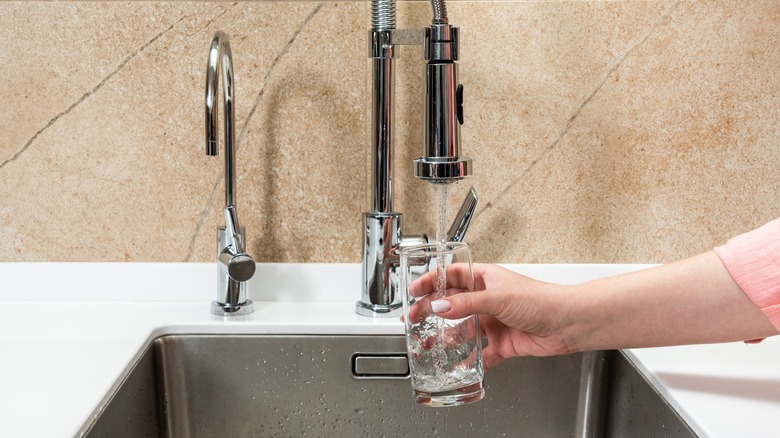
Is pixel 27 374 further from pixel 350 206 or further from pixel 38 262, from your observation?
pixel 350 206

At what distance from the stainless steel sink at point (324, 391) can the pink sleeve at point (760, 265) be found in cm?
26

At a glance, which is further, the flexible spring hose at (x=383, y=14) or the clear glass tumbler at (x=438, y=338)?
the flexible spring hose at (x=383, y=14)

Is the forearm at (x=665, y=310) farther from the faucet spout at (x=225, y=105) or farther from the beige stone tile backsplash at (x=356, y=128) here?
the faucet spout at (x=225, y=105)

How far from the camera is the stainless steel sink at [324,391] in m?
0.95

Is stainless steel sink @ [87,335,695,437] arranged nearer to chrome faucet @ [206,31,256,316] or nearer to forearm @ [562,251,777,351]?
chrome faucet @ [206,31,256,316]

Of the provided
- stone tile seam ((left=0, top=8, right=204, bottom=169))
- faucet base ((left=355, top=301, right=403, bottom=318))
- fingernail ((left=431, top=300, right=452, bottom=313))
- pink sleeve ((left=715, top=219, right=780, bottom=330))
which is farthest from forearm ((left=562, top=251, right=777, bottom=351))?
stone tile seam ((left=0, top=8, right=204, bottom=169))

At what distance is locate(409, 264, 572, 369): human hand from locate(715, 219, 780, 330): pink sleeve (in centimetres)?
16

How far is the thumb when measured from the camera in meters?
0.71

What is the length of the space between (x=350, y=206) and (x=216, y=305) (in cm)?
21

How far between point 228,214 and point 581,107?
0.46m

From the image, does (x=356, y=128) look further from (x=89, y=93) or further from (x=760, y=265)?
(x=760, y=265)

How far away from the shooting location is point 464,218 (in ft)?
3.18

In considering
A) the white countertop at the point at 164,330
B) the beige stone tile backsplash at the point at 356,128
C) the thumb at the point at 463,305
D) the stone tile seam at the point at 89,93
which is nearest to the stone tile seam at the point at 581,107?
the beige stone tile backsplash at the point at 356,128

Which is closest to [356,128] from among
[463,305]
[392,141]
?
[392,141]
